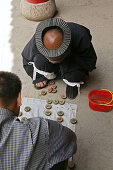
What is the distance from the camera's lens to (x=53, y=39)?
5.67 feet

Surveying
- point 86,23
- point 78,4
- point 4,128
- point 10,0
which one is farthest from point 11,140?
point 10,0

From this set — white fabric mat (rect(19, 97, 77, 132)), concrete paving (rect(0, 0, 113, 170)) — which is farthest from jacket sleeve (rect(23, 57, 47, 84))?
white fabric mat (rect(19, 97, 77, 132))

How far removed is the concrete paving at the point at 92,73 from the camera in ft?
6.09

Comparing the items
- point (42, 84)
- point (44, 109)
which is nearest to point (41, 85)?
point (42, 84)

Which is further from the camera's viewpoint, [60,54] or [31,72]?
[31,72]

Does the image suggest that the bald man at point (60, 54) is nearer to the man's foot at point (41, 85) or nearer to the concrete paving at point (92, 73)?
the man's foot at point (41, 85)

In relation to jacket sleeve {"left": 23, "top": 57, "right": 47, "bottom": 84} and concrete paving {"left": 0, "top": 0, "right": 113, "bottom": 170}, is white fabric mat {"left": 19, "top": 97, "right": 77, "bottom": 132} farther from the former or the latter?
jacket sleeve {"left": 23, "top": 57, "right": 47, "bottom": 84}

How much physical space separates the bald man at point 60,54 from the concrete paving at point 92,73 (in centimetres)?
17

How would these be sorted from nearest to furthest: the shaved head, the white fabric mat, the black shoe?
the shaved head → the white fabric mat → the black shoe

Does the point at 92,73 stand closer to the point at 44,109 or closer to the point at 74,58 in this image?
the point at 74,58

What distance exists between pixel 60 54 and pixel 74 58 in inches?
11.8

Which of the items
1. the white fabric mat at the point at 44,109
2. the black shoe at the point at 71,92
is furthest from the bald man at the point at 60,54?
the white fabric mat at the point at 44,109

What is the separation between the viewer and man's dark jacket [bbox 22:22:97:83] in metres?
1.95

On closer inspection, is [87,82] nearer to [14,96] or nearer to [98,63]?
[98,63]
